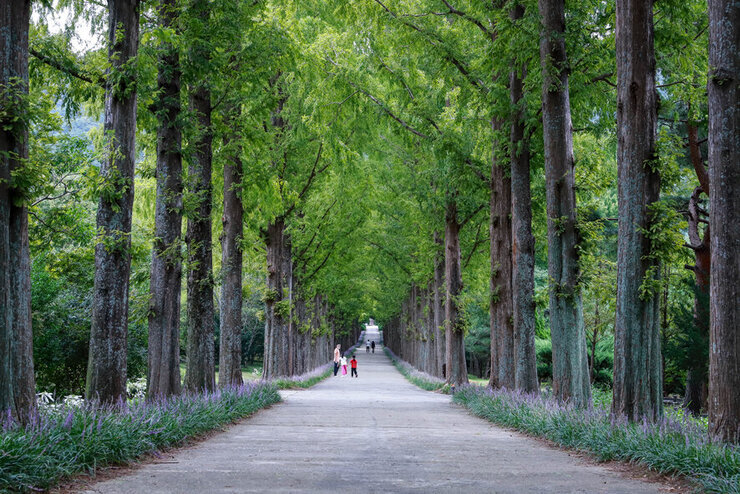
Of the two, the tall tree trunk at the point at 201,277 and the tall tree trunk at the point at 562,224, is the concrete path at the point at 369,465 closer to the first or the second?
the tall tree trunk at the point at 562,224

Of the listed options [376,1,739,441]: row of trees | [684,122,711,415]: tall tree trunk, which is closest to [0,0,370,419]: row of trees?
[376,1,739,441]: row of trees

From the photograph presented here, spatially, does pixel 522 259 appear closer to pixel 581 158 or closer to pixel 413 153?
pixel 581 158

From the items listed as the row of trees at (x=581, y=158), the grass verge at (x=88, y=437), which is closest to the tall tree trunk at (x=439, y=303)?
the row of trees at (x=581, y=158)

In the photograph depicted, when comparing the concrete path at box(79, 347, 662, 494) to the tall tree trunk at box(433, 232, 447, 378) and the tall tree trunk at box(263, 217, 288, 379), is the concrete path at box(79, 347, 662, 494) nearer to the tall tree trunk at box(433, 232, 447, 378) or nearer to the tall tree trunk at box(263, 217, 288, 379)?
the tall tree trunk at box(263, 217, 288, 379)

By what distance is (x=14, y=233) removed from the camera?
A: 6727mm

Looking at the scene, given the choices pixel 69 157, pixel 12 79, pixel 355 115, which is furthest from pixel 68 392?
pixel 12 79

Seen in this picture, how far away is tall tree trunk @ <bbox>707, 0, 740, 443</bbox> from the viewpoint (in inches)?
251

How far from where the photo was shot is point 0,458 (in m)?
4.71

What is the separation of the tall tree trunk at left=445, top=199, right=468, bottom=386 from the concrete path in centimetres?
1218

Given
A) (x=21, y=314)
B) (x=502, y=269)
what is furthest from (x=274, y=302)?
(x=21, y=314)

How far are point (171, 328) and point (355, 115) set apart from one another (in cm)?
865

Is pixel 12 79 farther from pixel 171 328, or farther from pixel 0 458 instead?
pixel 171 328

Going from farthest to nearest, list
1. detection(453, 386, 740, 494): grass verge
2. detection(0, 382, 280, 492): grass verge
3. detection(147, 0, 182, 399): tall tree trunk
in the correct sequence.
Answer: detection(147, 0, 182, 399): tall tree trunk, detection(453, 386, 740, 494): grass verge, detection(0, 382, 280, 492): grass verge

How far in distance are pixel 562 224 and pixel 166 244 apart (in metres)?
7.26
